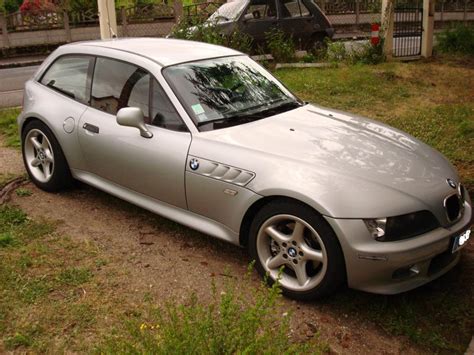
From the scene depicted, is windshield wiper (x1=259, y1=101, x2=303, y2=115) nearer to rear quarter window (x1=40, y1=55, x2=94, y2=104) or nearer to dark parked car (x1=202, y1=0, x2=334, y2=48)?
rear quarter window (x1=40, y1=55, x2=94, y2=104)

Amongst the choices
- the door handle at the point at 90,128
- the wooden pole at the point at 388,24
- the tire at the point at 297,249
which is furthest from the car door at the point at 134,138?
the wooden pole at the point at 388,24

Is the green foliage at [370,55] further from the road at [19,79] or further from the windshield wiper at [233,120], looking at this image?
the windshield wiper at [233,120]

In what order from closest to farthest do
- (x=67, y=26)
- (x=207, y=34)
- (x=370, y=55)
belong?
(x=207, y=34), (x=370, y=55), (x=67, y=26)

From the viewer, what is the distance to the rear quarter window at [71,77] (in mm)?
5078

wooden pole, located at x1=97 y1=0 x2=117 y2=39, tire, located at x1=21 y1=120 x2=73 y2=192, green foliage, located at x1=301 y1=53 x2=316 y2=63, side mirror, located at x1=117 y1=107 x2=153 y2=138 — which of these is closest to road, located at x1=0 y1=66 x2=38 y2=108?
wooden pole, located at x1=97 y1=0 x2=117 y2=39

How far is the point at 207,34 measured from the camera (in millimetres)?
11016

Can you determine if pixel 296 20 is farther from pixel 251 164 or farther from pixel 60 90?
pixel 251 164

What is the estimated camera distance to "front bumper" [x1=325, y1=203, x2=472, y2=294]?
331 cm

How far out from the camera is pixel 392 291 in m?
3.42

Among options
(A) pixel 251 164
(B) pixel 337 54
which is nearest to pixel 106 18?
(B) pixel 337 54

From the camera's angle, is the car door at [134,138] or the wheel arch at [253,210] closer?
the wheel arch at [253,210]

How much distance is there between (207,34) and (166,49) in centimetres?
632

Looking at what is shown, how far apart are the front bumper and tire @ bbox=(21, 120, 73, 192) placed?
2922mm

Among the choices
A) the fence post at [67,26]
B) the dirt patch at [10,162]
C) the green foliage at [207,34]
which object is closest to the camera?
the dirt patch at [10,162]
